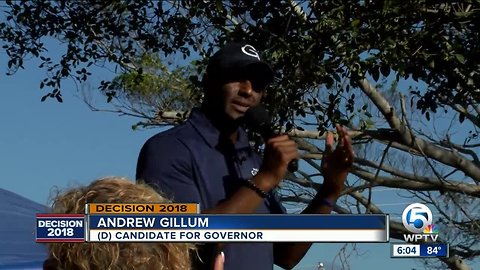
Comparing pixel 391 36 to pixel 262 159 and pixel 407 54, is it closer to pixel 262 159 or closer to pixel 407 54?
pixel 407 54

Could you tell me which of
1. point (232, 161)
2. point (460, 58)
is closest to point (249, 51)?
point (232, 161)

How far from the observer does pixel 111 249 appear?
5.81 feet

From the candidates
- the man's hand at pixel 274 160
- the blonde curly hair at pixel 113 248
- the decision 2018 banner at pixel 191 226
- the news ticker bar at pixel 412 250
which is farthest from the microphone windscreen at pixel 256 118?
the news ticker bar at pixel 412 250

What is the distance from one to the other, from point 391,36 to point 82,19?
3.37 m

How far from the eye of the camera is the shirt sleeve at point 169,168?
2756 mm

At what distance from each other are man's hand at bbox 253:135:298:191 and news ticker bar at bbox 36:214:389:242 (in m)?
0.12

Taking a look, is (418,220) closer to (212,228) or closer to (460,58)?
(212,228)

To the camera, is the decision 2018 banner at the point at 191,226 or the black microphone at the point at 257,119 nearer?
the decision 2018 banner at the point at 191,226

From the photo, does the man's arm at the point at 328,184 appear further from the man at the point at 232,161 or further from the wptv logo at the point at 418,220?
the wptv logo at the point at 418,220

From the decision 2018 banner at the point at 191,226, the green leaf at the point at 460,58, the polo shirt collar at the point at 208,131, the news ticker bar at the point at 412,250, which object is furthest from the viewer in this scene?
the green leaf at the point at 460,58

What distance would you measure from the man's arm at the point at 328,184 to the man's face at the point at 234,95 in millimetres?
242

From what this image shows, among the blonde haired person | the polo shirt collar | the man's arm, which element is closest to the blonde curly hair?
the blonde haired person

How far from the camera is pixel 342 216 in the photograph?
3.25 m

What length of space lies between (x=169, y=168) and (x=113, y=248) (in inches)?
39.7
